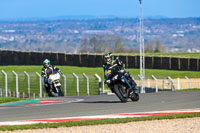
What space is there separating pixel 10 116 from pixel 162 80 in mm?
23129

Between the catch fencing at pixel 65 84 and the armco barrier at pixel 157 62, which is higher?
the catch fencing at pixel 65 84

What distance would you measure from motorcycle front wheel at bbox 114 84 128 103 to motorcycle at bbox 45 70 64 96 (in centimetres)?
775

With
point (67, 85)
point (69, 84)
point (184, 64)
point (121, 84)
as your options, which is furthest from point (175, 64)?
point (121, 84)

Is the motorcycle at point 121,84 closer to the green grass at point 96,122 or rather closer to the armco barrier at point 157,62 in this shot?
the green grass at point 96,122

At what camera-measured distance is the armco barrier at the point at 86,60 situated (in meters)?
76.4

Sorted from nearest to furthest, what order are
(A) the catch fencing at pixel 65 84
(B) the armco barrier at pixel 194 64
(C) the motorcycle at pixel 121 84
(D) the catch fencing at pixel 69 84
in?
(C) the motorcycle at pixel 121 84, (D) the catch fencing at pixel 69 84, (A) the catch fencing at pixel 65 84, (B) the armco barrier at pixel 194 64

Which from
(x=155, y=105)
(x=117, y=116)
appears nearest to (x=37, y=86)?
(x=155, y=105)

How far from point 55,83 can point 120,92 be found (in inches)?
319

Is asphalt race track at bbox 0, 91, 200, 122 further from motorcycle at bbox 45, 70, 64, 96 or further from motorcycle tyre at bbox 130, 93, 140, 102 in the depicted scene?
motorcycle at bbox 45, 70, 64, 96

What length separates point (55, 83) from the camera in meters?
27.0

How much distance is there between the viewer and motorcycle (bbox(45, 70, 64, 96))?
88.0 feet

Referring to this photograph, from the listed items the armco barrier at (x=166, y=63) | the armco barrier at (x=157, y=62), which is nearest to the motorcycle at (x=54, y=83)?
the armco barrier at (x=166, y=63)

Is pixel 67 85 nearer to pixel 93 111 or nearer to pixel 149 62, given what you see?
pixel 93 111

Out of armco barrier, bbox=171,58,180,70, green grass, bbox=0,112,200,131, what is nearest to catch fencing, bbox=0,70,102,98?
green grass, bbox=0,112,200,131
